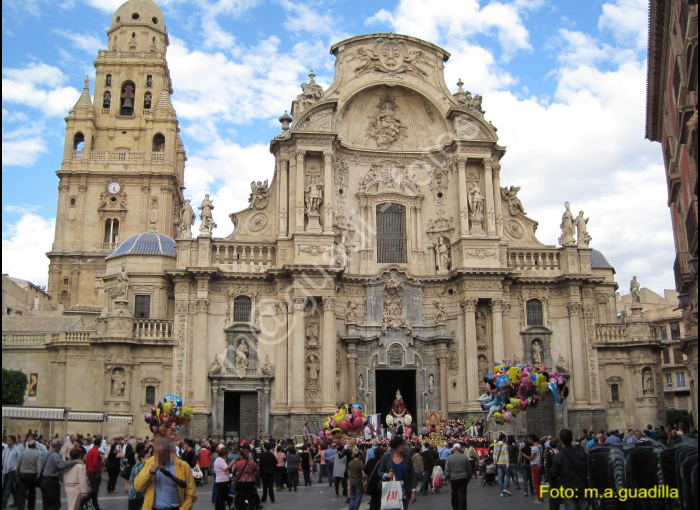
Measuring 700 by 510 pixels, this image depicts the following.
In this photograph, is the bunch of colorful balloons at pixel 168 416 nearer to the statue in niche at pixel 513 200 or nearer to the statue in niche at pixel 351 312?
the statue in niche at pixel 351 312

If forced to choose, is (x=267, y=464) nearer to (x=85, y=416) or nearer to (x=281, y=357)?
(x=85, y=416)

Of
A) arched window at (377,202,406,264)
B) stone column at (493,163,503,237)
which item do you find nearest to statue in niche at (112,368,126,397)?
arched window at (377,202,406,264)

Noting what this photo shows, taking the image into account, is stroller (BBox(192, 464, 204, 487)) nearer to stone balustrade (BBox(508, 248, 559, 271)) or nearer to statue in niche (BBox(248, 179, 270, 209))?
statue in niche (BBox(248, 179, 270, 209))

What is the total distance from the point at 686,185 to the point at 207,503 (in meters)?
18.9

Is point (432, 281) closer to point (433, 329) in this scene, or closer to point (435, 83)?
point (433, 329)

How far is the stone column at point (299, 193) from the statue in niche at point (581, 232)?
14.8 m

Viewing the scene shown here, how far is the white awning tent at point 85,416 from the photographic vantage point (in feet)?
108

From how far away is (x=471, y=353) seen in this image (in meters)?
37.4

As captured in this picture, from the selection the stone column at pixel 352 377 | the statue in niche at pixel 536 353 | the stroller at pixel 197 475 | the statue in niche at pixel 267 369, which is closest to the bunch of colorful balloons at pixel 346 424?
the stroller at pixel 197 475

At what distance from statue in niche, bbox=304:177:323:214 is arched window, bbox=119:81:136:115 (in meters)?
34.4

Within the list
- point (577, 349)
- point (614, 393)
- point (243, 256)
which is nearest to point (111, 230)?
point (243, 256)

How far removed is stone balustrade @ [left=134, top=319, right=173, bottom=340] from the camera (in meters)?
38.0

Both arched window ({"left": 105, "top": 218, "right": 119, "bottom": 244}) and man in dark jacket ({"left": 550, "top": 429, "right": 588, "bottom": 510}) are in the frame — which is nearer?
man in dark jacket ({"left": 550, "top": 429, "right": 588, "bottom": 510})

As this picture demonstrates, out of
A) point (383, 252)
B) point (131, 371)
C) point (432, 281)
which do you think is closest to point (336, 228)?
point (383, 252)
